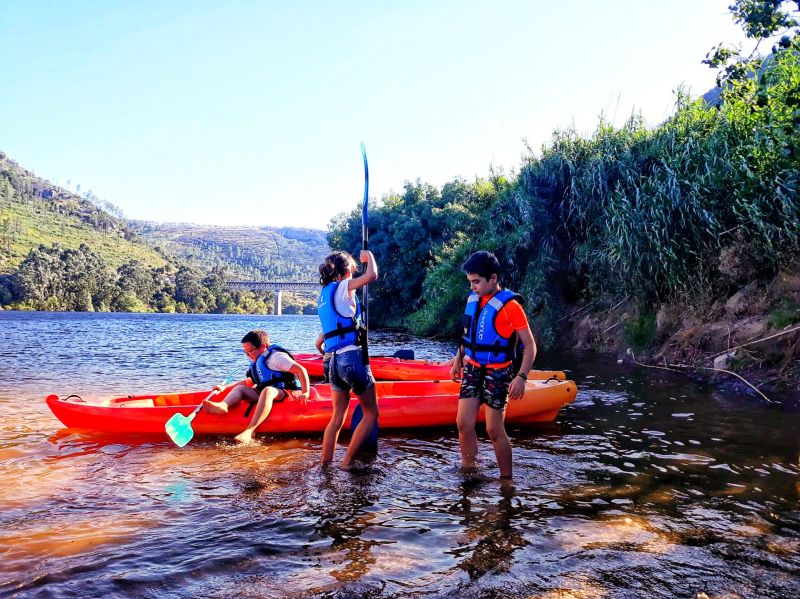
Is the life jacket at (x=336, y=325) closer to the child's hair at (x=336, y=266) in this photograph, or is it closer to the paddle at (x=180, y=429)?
the child's hair at (x=336, y=266)

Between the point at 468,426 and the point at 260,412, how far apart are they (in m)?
2.36

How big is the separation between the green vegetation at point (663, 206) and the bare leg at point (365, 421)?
581cm

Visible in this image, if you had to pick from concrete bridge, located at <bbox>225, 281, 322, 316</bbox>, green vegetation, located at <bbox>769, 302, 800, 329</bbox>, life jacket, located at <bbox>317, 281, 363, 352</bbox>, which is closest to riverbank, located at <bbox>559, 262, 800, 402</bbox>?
green vegetation, located at <bbox>769, 302, 800, 329</bbox>

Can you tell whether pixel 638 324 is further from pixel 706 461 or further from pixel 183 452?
pixel 183 452

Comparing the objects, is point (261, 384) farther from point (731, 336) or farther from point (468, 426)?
point (731, 336)

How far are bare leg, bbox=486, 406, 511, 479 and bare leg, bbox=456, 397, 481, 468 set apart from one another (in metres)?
0.13

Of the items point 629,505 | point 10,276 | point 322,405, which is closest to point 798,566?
point 629,505

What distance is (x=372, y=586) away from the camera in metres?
2.95

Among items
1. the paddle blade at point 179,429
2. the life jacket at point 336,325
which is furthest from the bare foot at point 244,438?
the life jacket at point 336,325

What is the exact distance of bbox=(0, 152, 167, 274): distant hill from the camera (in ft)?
306

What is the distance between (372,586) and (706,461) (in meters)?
3.56

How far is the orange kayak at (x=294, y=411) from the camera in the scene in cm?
622

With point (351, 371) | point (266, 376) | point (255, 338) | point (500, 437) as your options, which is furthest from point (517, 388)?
point (266, 376)

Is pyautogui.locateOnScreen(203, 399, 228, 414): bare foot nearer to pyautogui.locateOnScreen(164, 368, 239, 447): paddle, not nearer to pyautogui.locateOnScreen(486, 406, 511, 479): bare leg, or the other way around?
pyautogui.locateOnScreen(164, 368, 239, 447): paddle
